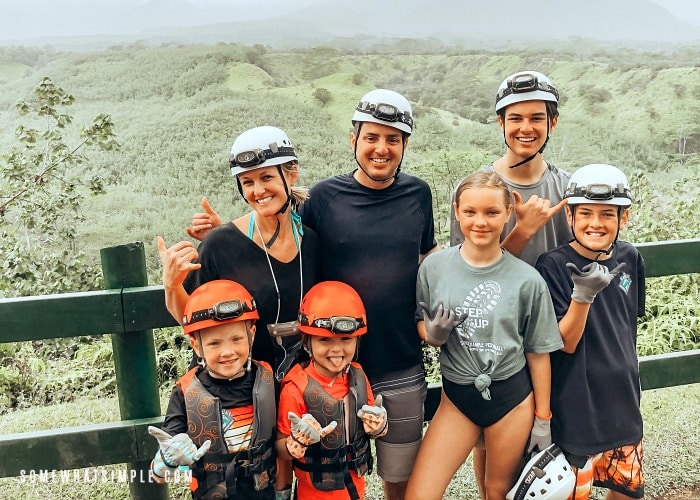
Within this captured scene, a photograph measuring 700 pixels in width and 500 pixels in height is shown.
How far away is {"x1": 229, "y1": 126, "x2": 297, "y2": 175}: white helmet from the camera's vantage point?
2.60 metres

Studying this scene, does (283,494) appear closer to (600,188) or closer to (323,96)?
(600,188)

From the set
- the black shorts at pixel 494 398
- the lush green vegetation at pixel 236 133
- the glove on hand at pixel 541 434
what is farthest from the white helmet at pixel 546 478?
the lush green vegetation at pixel 236 133

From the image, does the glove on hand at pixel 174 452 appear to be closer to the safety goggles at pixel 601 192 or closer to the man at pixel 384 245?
the man at pixel 384 245

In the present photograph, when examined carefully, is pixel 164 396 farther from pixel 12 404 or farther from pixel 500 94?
pixel 500 94

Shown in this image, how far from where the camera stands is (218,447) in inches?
95.4

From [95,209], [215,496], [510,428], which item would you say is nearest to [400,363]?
[510,428]

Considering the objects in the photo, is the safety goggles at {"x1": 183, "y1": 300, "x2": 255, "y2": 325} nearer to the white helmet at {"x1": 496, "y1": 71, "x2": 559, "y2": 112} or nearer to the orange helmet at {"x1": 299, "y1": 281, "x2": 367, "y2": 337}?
the orange helmet at {"x1": 299, "y1": 281, "x2": 367, "y2": 337}

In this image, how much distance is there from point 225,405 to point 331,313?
0.56 m

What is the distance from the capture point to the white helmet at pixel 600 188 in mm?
2662

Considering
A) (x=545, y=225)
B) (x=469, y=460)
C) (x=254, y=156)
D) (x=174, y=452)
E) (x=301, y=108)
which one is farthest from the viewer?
(x=301, y=108)

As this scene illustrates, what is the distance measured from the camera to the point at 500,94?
2.97m

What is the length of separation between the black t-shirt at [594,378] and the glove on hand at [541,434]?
7 cm

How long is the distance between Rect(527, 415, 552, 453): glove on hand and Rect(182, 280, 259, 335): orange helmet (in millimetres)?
1325

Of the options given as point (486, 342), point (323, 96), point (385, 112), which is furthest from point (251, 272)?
point (323, 96)
